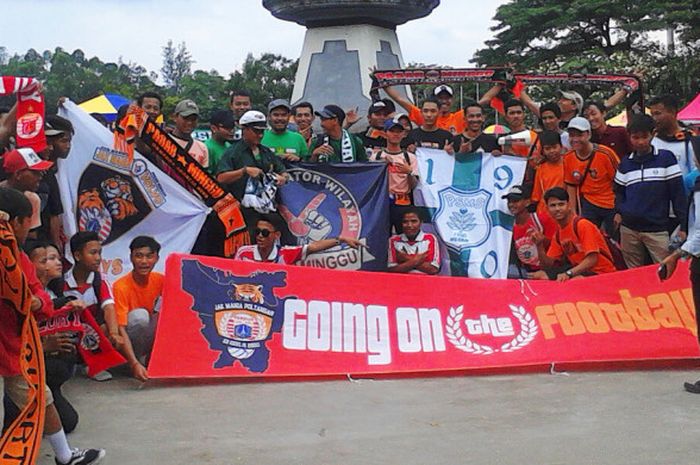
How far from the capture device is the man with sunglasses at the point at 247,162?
8422mm

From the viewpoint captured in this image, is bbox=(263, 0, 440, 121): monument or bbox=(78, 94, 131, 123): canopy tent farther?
bbox=(78, 94, 131, 123): canopy tent

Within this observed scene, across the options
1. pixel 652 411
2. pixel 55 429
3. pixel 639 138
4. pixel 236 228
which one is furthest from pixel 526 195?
pixel 55 429

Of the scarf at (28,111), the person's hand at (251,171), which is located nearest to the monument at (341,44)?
the person's hand at (251,171)

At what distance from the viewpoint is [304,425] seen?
600 centimetres

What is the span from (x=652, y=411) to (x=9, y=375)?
12.5 ft

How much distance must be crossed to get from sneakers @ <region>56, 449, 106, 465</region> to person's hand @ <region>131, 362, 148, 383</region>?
63.9 inches

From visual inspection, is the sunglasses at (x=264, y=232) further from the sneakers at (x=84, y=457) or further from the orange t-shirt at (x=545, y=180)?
Result: the sneakers at (x=84, y=457)

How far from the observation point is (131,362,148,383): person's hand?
6.85 m

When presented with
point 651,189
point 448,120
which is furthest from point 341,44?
point 651,189

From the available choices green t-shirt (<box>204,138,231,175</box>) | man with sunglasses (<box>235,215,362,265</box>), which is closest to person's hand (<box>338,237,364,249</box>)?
man with sunglasses (<box>235,215,362,265</box>)

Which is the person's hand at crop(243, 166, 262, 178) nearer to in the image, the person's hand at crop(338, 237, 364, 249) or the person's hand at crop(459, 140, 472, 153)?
the person's hand at crop(338, 237, 364, 249)

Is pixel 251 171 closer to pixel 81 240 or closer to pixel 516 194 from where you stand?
pixel 81 240

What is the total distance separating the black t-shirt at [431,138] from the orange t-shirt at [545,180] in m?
0.98

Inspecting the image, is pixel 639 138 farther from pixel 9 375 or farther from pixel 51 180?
pixel 9 375
